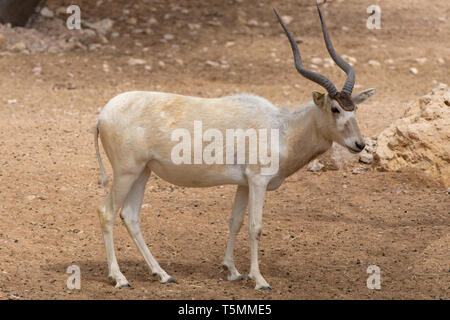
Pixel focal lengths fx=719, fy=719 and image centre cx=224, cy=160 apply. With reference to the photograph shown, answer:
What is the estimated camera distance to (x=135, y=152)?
6.12 metres

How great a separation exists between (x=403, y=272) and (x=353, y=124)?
5.04ft

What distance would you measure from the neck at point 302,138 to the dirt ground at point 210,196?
1088 millimetres

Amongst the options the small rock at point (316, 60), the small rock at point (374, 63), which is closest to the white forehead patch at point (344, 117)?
the small rock at point (316, 60)

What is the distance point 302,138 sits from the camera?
20.5 feet

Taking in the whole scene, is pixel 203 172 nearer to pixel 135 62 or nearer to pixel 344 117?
pixel 344 117

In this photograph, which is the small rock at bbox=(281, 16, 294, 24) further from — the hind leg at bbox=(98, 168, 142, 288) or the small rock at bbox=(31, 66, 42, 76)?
the hind leg at bbox=(98, 168, 142, 288)

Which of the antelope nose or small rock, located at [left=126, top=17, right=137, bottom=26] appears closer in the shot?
the antelope nose

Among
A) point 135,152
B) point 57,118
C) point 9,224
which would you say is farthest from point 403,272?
point 57,118

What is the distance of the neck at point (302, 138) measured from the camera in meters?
6.24

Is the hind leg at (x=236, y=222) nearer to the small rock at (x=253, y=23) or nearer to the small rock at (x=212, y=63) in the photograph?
the small rock at (x=212, y=63)

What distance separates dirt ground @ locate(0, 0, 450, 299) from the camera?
6414mm

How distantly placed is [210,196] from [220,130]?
280 cm

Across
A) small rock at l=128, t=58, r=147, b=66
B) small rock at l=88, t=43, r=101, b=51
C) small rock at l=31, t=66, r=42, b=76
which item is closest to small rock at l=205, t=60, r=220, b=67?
small rock at l=128, t=58, r=147, b=66

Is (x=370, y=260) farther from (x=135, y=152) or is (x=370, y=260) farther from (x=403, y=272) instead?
(x=135, y=152)
